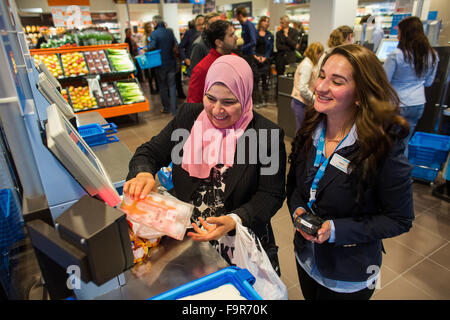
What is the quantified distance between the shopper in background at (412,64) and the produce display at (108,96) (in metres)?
4.91

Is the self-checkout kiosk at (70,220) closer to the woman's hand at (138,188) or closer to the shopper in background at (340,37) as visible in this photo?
the woman's hand at (138,188)

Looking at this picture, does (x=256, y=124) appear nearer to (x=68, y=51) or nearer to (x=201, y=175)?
(x=201, y=175)

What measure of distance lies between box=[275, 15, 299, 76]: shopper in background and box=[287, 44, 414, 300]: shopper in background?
6.91 m

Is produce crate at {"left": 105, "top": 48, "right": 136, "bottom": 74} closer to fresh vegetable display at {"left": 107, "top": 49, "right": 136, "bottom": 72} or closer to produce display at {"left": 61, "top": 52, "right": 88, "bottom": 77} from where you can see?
fresh vegetable display at {"left": 107, "top": 49, "right": 136, "bottom": 72}

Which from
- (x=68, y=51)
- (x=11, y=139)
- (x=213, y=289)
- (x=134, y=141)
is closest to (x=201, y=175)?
(x=213, y=289)

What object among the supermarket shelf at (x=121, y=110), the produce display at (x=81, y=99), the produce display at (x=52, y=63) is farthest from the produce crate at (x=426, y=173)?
the produce display at (x=52, y=63)

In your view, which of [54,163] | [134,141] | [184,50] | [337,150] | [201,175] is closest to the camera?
[54,163]

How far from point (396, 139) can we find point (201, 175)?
85cm

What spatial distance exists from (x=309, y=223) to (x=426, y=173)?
3.26 metres

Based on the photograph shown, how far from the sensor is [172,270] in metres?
1.23

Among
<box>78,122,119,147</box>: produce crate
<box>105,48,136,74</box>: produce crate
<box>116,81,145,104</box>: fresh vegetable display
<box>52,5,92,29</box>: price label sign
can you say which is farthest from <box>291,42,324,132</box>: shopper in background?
<box>52,5,92,29</box>: price label sign

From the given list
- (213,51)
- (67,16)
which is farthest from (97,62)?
(213,51)

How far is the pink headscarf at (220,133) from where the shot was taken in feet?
4.58

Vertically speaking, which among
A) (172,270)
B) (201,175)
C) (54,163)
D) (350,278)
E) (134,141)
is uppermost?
(54,163)
